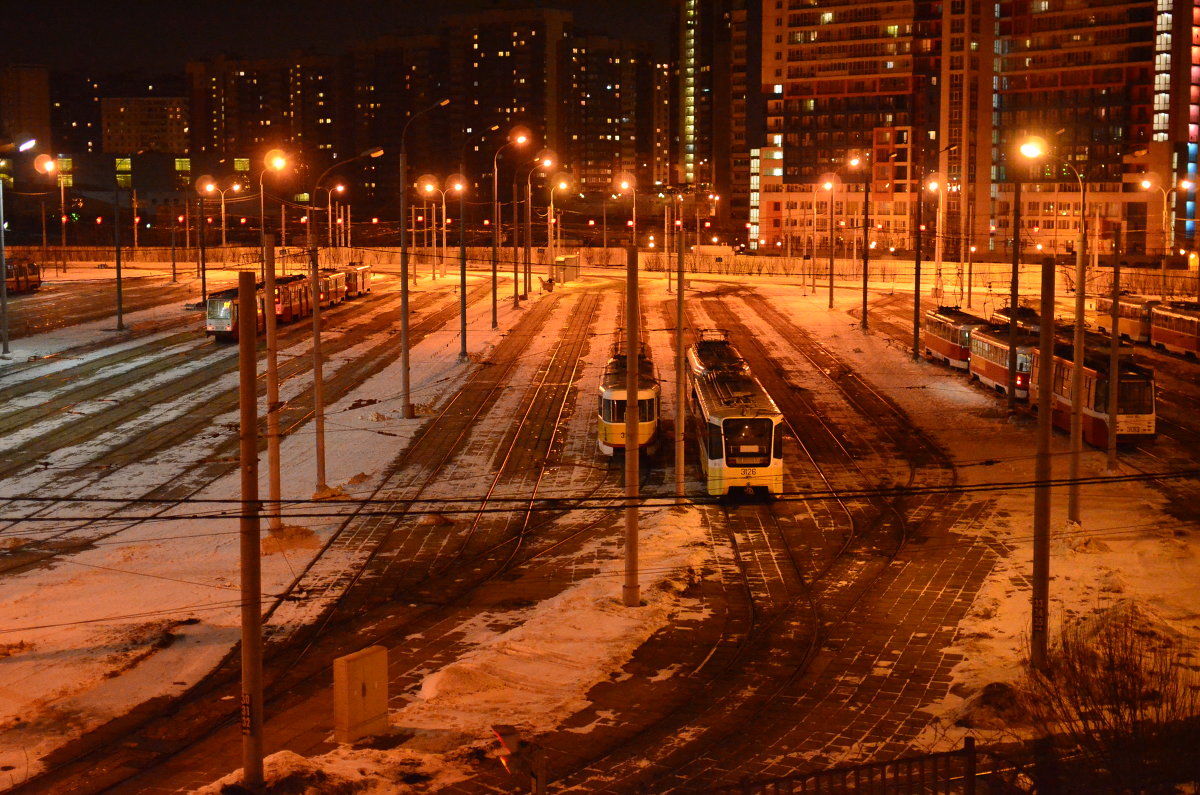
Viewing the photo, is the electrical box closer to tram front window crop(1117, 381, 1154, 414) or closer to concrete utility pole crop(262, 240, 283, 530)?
concrete utility pole crop(262, 240, 283, 530)

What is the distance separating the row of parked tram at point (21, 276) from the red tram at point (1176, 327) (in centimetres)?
5915

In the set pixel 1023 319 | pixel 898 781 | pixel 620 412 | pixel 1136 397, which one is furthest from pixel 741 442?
pixel 1023 319

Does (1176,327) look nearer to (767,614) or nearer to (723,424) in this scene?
(723,424)

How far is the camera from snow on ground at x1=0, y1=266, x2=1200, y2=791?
51.5 feet

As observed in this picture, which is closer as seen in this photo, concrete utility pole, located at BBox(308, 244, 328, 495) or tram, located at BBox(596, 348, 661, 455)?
concrete utility pole, located at BBox(308, 244, 328, 495)

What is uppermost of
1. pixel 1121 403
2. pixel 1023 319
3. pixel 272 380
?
pixel 1023 319

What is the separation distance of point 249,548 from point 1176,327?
46937 mm

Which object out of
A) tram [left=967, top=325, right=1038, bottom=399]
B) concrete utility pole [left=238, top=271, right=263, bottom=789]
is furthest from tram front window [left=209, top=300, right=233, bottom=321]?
concrete utility pole [left=238, top=271, right=263, bottom=789]

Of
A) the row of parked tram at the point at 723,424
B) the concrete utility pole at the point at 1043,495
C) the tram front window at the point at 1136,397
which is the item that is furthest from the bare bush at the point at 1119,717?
the tram front window at the point at 1136,397

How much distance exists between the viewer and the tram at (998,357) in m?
40.2

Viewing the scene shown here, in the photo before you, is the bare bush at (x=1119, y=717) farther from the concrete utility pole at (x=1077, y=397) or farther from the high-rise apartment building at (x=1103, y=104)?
the high-rise apartment building at (x=1103, y=104)

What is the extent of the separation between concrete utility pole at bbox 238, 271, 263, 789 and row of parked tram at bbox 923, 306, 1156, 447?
1657cm

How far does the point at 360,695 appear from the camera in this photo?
14.7 meters

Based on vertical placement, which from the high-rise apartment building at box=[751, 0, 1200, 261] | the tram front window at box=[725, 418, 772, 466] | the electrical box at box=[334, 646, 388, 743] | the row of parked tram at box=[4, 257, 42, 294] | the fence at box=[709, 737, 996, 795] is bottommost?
the electrical box at box=[334, 646, 388, 743]
